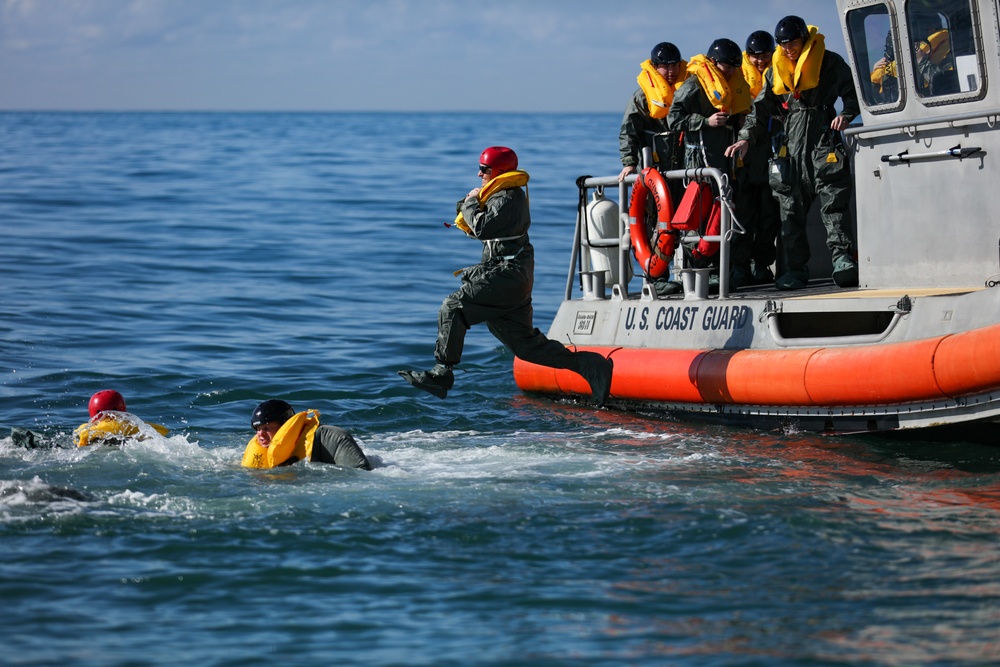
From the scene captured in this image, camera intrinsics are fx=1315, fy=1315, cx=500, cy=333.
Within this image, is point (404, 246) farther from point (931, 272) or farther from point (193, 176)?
point (193, 176)

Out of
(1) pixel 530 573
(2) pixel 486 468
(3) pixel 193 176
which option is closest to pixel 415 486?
(2) pixel 486 468

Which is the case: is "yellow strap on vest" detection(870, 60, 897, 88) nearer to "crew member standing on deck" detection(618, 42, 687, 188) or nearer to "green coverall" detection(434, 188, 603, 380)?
"crew member standing on deck" detection(618, 42, 687, 188)

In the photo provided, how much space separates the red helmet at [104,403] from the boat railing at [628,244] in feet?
13.5

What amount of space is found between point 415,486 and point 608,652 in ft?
8.77

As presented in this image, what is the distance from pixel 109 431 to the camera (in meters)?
9.18

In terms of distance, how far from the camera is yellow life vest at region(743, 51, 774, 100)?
10922 mm

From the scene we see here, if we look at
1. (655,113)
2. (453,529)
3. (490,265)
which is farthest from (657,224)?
(453,529)

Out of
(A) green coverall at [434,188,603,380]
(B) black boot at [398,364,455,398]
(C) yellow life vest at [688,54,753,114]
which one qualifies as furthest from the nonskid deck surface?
(B) black boot at [398,364,455,398]

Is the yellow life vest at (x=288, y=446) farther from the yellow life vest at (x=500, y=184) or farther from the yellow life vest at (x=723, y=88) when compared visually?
the yellow life vest at (x=723, y=88)

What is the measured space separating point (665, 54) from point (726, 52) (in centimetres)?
66

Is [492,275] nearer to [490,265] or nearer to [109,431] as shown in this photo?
[490,265]

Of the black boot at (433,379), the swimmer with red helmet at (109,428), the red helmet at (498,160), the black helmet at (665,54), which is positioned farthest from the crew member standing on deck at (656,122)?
the swimmer with red helmet at (109,428)

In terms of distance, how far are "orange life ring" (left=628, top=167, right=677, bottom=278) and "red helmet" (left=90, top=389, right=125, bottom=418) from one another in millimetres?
4217

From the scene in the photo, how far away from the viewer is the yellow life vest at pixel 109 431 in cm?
915
